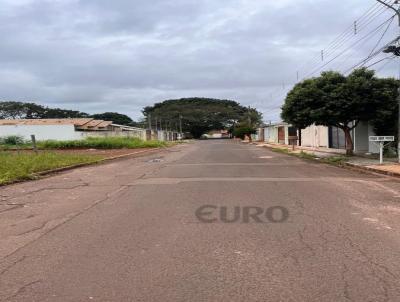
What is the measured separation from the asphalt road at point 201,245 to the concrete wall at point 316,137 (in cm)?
3342

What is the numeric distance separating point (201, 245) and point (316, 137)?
45312mm

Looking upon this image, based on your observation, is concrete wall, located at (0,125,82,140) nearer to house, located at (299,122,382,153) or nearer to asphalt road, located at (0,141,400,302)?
house, located at (299,122,382,153)

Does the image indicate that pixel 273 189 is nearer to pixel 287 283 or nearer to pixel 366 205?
pixel 366 205

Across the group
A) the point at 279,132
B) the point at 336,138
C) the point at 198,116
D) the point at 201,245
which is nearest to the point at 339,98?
the point at 336,138

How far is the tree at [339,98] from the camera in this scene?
2788 centimetres

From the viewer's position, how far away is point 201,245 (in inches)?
304

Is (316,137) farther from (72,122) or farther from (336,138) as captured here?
(72,122)

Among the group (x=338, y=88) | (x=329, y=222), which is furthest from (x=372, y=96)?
(x=329, y=222)

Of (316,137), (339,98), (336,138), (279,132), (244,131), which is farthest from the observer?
→ (244,131)

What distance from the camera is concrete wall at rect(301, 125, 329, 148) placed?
4756 cm

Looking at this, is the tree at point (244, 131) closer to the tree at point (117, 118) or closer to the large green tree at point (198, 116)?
the large green tree at point (198, 116)

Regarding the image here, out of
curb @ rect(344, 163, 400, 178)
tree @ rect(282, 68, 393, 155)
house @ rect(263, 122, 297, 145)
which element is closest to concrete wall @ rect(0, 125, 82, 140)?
house @ rect(263, 122, 297, 145)

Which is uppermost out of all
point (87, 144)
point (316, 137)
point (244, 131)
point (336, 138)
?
point (336, 138)

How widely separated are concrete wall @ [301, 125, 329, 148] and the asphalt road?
110 ft
